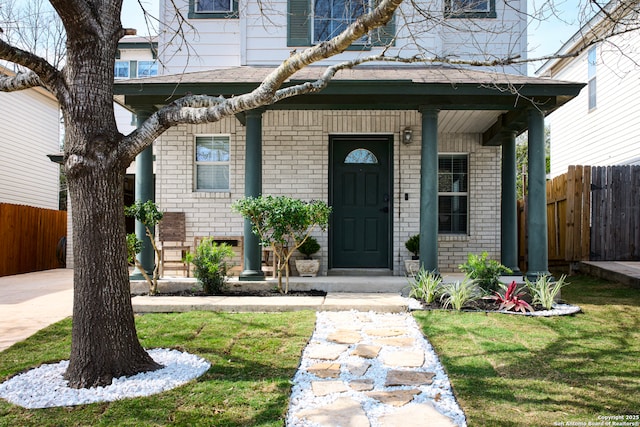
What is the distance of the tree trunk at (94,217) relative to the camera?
3707 millimetres

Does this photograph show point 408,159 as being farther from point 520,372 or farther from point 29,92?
point 29,92

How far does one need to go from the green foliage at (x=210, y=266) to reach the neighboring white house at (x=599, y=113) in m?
7.62

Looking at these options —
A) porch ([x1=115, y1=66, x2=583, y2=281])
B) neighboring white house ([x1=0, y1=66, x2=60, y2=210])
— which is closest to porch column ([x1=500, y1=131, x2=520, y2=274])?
porch ([x1=115, y1=66, x2=583, y2=281])

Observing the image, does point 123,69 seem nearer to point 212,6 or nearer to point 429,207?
point 212,6

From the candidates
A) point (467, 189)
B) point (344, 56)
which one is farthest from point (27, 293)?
point (467, 189)

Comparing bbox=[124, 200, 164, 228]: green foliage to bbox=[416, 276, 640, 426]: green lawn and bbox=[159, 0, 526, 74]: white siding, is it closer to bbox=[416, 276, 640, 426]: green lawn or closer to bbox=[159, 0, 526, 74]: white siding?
bbox=[159, 0, 526, 74]: white siding

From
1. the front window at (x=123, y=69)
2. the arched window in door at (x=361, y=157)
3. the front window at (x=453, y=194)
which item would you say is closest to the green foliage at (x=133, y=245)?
the arched window in door at (x=361, y=157)

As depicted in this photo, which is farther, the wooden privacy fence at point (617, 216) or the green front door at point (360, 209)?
the wooden privacy fence at point (617, 216)

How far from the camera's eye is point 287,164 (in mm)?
8766

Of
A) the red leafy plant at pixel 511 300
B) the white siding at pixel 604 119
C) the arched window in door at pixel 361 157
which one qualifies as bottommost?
the red leafy plant at pixel 511 300

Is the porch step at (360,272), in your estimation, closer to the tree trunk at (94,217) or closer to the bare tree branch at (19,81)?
the tree trunk at (94,217)

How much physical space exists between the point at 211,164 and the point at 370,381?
6.00m

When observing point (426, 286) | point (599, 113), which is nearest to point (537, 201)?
point (426, 286)

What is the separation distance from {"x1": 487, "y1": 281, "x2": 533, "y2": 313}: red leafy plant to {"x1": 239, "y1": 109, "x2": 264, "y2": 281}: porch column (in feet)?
10.8
